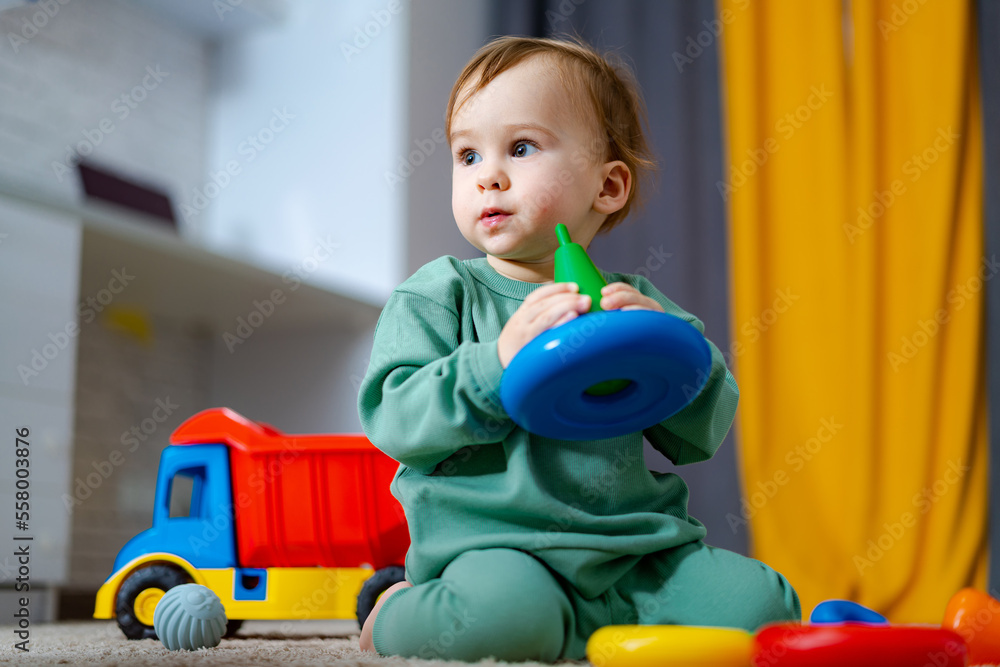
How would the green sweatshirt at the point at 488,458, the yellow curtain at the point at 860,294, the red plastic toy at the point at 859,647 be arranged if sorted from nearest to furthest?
the red plastic toy at the point at 859,647 → the green sweatshirt at the point at 488,458 → the yellow curtain at the point at 860,294

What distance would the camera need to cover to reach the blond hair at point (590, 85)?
962mm

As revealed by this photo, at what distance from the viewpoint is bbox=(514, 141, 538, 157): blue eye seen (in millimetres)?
933

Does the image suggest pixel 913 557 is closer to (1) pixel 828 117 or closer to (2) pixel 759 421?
(2) pixel 759 421

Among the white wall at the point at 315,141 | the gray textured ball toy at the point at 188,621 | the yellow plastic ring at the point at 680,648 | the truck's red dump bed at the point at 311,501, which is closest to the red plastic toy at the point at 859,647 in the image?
the yellow plastic ring at the point at 680,648

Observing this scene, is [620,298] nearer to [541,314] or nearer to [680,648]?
[541,314]

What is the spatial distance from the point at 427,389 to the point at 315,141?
170 centimetres

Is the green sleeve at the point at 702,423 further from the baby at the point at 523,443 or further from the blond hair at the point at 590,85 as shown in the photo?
the blond hair at the point at 590,85

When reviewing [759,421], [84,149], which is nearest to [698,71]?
[759,421]

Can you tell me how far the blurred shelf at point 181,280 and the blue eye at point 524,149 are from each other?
92 cm

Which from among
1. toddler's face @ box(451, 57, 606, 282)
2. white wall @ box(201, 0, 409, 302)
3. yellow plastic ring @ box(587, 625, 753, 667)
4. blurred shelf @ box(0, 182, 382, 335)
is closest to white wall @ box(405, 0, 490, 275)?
white wall @ box(201, 0, 409, 302)

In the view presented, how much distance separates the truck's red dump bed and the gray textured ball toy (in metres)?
0.23

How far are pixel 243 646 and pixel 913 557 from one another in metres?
1.40

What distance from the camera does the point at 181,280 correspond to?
1.87m

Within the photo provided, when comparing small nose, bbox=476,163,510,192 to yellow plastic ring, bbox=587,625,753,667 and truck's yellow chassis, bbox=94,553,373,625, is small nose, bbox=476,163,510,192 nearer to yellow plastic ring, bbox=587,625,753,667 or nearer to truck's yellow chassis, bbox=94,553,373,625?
yellow plastic ring, bbox=587,625,753,667
